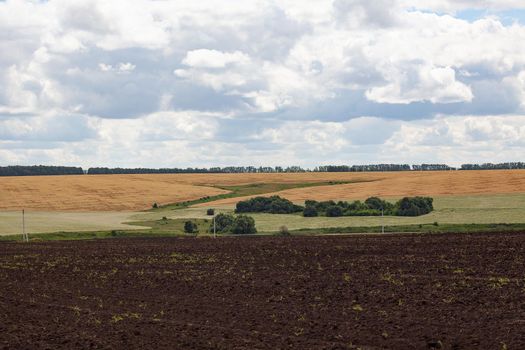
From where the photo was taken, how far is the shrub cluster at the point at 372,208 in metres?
84.7

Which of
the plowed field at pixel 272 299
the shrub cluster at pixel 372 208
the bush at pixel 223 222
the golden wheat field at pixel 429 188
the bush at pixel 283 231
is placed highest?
the golden wheat field at pixel 429 188

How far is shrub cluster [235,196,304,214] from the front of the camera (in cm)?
→ 9538

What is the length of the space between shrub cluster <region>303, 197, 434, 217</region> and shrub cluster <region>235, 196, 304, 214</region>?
3.12 metres

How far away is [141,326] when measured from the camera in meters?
23.6

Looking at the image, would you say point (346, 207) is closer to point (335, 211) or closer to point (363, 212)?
point (335, 211)

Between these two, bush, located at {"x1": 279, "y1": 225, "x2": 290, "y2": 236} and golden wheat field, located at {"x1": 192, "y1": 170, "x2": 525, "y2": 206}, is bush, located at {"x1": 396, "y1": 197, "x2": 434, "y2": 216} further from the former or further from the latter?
golden wheat field, located at {"x1": 192, "y1": 170, "x2": 525, "y2": 206}

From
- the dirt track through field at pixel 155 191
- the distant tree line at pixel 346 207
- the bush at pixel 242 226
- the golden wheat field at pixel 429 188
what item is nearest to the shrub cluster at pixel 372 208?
the distant tree line at pixel 346 207

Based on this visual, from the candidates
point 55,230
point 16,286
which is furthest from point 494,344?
point 55,230

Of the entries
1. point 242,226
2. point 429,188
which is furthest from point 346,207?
point 429,188

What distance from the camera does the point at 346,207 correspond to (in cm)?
8931

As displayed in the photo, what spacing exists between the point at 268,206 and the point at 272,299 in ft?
224

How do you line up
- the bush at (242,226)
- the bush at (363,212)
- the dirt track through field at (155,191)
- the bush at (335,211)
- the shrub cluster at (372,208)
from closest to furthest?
the bush at (242,226) → the shrub cluster at (372,208) → the bush at (363,212) → the bush at (335,211) → the dirt track through field at (155,191)

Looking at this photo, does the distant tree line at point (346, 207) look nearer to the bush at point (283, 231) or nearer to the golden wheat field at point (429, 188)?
the bush at point (283, 231)

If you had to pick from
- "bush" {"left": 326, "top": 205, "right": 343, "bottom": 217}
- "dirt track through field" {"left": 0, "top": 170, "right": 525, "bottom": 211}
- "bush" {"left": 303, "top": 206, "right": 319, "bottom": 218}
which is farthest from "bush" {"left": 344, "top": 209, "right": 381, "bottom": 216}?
"dirt track through field" {"left": 0, "top": 170, "right": 525, "bottom": 211}
